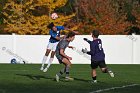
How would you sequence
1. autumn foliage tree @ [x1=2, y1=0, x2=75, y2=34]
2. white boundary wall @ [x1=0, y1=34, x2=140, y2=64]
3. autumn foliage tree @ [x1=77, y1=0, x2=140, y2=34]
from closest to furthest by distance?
1. white boundary wall @ [x1=0, y1=34, x2=140, y2=64]
2. autumn foliage tree @ [x1=2, y1=0, x2=75, y2=34]
3. autumn foliage tree @ [x1=77, y1=0, x2=140, y2=34]

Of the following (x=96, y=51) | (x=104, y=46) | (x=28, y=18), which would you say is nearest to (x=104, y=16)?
(x=28, y=18)

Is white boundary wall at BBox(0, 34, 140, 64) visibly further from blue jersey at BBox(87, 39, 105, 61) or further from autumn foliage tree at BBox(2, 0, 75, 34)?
blue jersey at BBox(87, 39, 105, 61)

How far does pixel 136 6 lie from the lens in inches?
1700

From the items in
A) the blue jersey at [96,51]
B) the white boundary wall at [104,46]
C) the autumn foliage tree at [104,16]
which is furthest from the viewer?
the autumn foliage tree at [104,16]

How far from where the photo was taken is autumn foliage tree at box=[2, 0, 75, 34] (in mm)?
39500

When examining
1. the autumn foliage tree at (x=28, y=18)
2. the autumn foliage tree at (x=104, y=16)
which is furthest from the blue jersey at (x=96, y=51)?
the autumn foliage tree at (x=104, y=16)

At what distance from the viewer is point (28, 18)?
40344mm

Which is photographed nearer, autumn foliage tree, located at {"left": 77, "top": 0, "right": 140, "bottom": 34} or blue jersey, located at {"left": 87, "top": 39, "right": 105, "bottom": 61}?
blue jersey, located at {"left": 87, "top": 39, "right": 105, "bottom": 61}

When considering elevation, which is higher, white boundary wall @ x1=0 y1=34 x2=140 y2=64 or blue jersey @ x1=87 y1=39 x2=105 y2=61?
blue jersey @ x1=87 y1=39 x2=105 y2=61

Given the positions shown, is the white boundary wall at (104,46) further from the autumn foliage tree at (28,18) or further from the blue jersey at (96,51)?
the blue jersey at (96,51)

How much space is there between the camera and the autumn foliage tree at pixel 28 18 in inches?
1555

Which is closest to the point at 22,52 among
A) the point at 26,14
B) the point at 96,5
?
the point at 26,14

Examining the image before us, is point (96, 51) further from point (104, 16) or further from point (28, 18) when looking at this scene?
point (104, 16)

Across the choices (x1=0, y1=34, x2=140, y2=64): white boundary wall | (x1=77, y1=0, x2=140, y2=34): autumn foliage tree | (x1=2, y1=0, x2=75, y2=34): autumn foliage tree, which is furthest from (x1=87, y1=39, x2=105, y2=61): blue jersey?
(x1=77, y1=0, x2=140, y2=34): autumn foliage tree
